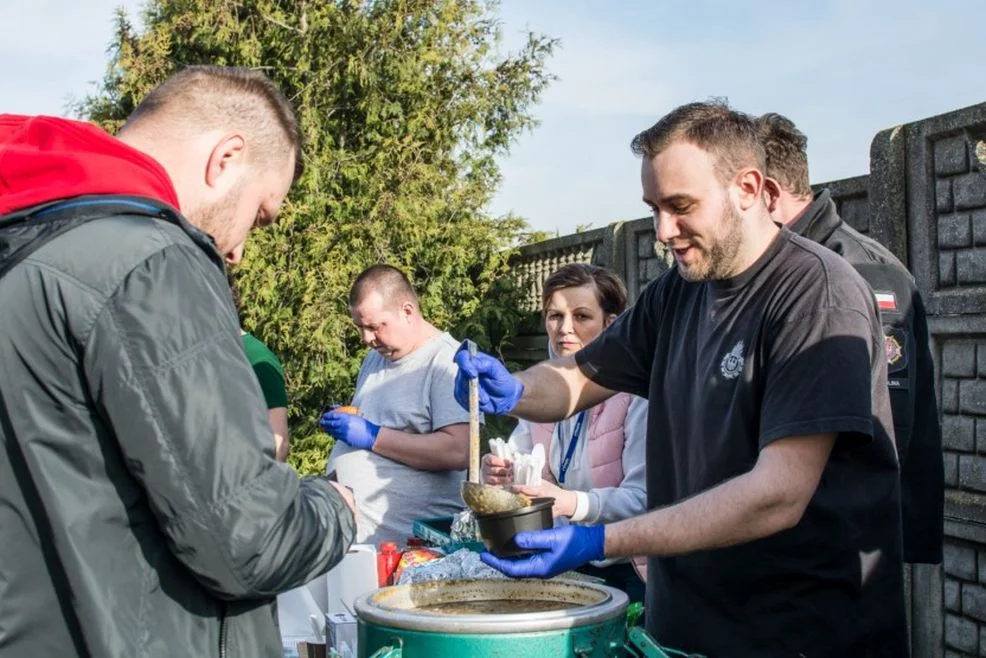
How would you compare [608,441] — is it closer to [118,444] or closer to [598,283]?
[598,283]

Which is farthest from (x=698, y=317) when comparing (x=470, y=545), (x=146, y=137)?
(x=146, y=137)

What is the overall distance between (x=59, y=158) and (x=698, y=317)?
1.43 m

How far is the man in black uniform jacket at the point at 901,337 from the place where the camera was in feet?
9.87

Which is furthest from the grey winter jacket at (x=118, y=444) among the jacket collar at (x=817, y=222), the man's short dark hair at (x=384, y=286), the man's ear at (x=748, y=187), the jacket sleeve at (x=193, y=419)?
the man's short dark hair at (x=384, y=286)

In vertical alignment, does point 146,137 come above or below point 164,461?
above

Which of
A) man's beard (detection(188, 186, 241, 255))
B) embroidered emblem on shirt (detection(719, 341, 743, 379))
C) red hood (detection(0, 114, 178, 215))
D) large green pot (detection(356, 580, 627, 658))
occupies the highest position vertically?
red hood (detection(0, 114, 178, 215))

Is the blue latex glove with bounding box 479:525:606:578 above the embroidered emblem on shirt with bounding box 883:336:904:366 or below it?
below

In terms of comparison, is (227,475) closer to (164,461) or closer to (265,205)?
(164,461)

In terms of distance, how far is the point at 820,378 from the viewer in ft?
7.06

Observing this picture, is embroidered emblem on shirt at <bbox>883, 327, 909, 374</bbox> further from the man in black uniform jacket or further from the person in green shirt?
the person in green shirt

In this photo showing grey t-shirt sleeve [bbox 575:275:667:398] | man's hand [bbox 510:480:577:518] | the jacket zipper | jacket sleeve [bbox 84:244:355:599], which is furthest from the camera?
grey t-shirt sleeve [bbox 575:275:667:398]

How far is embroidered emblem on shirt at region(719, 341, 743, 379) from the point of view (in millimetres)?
2332

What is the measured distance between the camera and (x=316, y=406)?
8.54 m

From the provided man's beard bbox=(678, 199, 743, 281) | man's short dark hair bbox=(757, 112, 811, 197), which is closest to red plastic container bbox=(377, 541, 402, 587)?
man's beard bbox=(678, 199, 743, 281)
